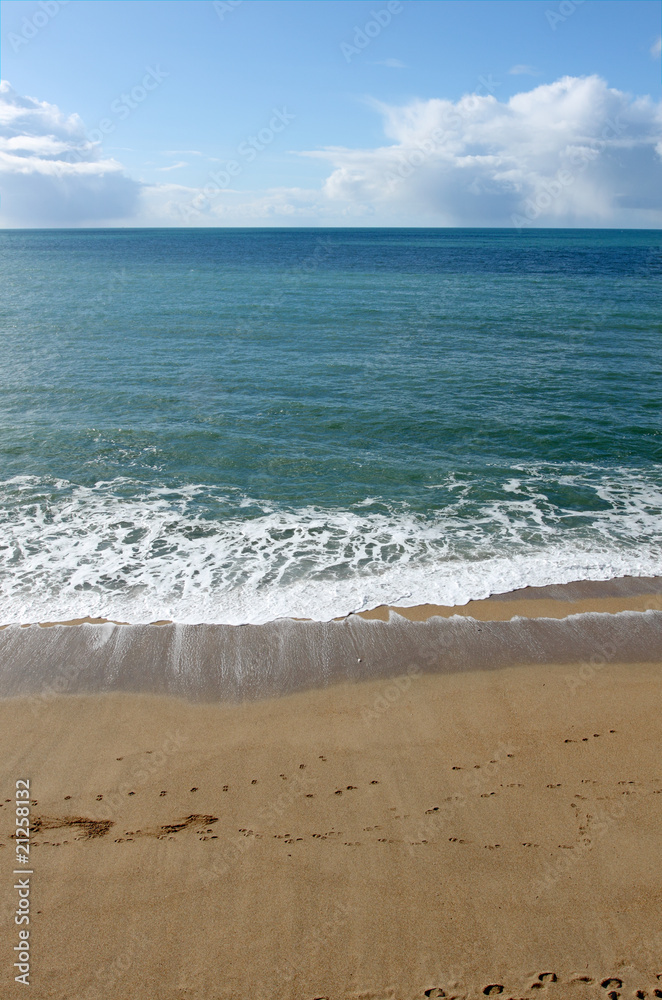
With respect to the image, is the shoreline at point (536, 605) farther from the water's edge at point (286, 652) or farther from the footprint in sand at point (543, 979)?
the footprint in sand at point (543, 979)

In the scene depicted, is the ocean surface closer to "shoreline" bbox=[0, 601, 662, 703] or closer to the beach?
the beach

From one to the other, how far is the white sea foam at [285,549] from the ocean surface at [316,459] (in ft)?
0.18

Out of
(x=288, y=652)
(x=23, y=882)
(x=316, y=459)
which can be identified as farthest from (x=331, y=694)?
(x=316, y=459)

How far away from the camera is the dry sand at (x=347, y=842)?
580 cm

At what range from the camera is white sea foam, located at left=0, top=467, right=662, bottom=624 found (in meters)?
11.5

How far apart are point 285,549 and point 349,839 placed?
7061 millimetres

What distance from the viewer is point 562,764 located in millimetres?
8102

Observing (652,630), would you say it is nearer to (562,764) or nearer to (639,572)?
(639,572)

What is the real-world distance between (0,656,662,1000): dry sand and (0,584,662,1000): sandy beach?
2 centimetres

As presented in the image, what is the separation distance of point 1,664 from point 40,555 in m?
3.50

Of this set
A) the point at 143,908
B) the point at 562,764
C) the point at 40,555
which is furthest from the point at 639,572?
the point at 40,555

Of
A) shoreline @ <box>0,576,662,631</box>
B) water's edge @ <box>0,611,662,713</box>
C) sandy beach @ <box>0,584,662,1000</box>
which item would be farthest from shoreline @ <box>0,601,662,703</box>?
sandy beach @ <box>0,584,662,1000</box>

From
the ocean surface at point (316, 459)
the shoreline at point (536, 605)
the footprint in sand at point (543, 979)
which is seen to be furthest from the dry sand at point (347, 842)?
the ocean surface at point (316, 459)

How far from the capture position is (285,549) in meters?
13.2
